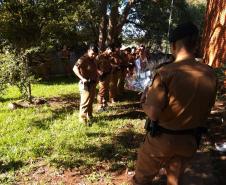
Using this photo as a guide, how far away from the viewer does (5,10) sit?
1171cm

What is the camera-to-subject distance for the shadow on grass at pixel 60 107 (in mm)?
9555

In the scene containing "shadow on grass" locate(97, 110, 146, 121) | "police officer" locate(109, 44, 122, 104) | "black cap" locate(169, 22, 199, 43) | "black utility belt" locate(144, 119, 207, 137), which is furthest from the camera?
"police officer" locate(109, 44, 122, 104)

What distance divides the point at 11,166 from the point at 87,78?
328 centimetres

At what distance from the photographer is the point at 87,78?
370 inches

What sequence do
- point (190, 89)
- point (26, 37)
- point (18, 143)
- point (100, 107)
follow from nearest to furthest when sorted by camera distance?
point (190, 89) → point (18, 143) → point (100, 107) → point (26, 37)

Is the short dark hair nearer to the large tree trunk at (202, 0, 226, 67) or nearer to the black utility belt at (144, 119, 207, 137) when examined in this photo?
the black utility belt at (144, 119, 207, 137)

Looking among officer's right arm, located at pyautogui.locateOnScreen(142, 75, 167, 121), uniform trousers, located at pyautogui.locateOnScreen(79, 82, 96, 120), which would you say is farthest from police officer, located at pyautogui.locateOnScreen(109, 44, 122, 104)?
officer's right arm, located at pyautogui.locateOnScreen(142, 75, 167, 121)

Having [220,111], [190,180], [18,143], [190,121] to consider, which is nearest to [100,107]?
[220,111]

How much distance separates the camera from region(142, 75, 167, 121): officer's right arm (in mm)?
3564

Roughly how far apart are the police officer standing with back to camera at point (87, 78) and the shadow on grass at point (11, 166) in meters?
2.77

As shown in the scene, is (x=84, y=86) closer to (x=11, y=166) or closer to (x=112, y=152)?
(x=112, y=152)

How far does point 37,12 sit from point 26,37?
824 mm

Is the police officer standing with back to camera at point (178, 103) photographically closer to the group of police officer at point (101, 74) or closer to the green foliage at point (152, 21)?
the group of police officer at point (101, 74)

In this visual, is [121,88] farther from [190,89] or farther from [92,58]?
[190,89]
